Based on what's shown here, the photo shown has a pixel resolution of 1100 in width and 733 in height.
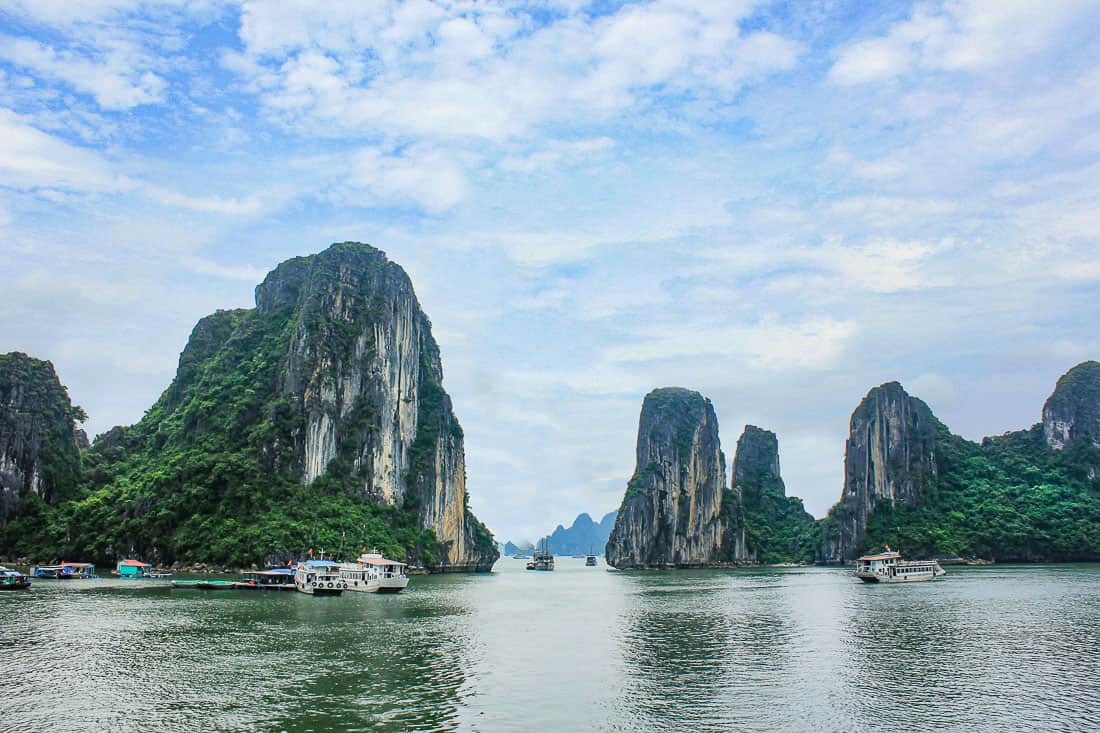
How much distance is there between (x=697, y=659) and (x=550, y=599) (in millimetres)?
33784

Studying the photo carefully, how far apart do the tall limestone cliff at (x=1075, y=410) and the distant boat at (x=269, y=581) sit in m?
111

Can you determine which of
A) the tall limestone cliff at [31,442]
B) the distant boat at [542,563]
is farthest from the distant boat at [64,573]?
the distant boat at [542,563]

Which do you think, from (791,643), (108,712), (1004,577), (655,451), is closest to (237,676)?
(108,712)

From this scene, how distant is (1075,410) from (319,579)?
110562 mm

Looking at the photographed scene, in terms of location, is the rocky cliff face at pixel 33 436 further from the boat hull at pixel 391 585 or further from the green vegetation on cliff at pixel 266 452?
the boat hull at pixel 391 585

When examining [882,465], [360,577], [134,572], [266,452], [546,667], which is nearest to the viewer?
[546,667]

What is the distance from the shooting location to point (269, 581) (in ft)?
220

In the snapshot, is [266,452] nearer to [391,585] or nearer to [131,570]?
[131,570]

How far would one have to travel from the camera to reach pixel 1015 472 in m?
125

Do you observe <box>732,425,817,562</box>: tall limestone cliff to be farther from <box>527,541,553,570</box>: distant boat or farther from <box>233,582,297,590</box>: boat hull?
<box>233,582,297,590</box>: boat hull

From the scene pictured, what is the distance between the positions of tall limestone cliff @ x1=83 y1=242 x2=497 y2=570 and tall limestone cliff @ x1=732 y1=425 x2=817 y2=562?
52682mm

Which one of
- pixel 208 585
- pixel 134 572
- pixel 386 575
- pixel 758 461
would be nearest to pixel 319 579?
pixel 386 575

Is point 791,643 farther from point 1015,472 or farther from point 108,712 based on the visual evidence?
point 1015,472

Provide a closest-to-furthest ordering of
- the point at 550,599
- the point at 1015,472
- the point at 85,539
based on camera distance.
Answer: the point at 550,599, the point at 85,539, the point at 1015,472
